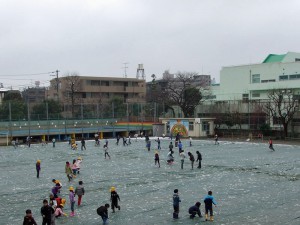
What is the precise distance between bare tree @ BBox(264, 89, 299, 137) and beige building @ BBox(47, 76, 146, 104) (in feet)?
143

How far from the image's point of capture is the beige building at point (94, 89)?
96.9 metres

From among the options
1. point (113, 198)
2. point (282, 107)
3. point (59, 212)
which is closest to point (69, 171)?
point (59, 212)

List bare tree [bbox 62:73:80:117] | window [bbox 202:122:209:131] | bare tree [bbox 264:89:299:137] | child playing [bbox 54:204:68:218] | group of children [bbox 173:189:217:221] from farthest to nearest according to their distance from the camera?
bare tree [bbox 62:73:80:117]
window [bbox 202:122:209:131]
bare tree [bbox 264:89:299:137]
child playing [bbox 54:204:68:218]
group of children [bbox 173:189:217:221]

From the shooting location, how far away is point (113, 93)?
105 meters

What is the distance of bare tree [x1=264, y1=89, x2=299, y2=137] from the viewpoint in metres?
58.4

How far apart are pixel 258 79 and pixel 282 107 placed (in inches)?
722

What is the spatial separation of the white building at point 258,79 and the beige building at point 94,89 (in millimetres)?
24267

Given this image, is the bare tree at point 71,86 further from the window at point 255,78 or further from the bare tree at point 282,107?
the bare tree at point 282,107

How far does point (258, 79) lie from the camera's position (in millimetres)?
82125

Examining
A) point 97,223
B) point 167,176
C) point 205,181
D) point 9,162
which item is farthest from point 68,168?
point 9,162

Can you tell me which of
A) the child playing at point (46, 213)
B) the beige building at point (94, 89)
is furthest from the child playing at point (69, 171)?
the beige building at point (94, 89)

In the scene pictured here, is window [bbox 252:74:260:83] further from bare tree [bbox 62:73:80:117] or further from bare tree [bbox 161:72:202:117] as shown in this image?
bare tree [bbox 62:73:80:117]

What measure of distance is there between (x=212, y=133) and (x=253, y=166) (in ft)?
117

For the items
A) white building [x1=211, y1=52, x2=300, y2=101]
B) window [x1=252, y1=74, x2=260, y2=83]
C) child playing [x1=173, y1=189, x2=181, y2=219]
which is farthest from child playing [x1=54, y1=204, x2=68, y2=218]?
window [x1=252, y1=74, x2=260, y2=83]
